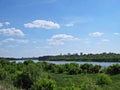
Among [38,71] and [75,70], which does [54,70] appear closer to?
[75,70]

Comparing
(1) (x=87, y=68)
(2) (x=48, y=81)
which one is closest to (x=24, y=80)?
(2) (x=48, y=81)

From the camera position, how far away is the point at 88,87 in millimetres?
14727

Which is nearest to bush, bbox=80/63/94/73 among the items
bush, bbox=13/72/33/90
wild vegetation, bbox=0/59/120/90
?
wild vegetation, bbox=0/59/120/90

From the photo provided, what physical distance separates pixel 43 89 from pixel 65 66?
26189 mm

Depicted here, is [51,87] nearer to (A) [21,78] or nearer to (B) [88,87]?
(B) [88,87]

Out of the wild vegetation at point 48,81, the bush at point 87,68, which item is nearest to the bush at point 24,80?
the wild vegetation at point 48,81

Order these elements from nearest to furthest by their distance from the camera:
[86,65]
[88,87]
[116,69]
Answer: [88,87], [116,69], [86,65]

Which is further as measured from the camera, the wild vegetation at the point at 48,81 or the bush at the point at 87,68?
the bush at the point at 87,68

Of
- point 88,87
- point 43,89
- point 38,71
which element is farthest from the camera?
point 38,71

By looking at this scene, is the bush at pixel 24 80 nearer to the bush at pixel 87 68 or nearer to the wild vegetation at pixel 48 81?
the wild vegetation at pixel 48 81

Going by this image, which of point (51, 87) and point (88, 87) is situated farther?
point (51, 87)

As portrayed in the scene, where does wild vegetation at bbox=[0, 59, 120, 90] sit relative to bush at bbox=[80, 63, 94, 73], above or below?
below

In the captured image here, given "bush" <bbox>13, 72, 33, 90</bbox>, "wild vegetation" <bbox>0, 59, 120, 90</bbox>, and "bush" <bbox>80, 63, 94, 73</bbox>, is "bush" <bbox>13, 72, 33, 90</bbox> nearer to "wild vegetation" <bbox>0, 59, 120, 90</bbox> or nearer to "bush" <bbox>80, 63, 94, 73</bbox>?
"wild vegetation" <bbox>0, 59, 120, 90</bbox>

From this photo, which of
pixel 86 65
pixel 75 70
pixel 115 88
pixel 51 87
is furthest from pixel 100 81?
pixel 86 65
